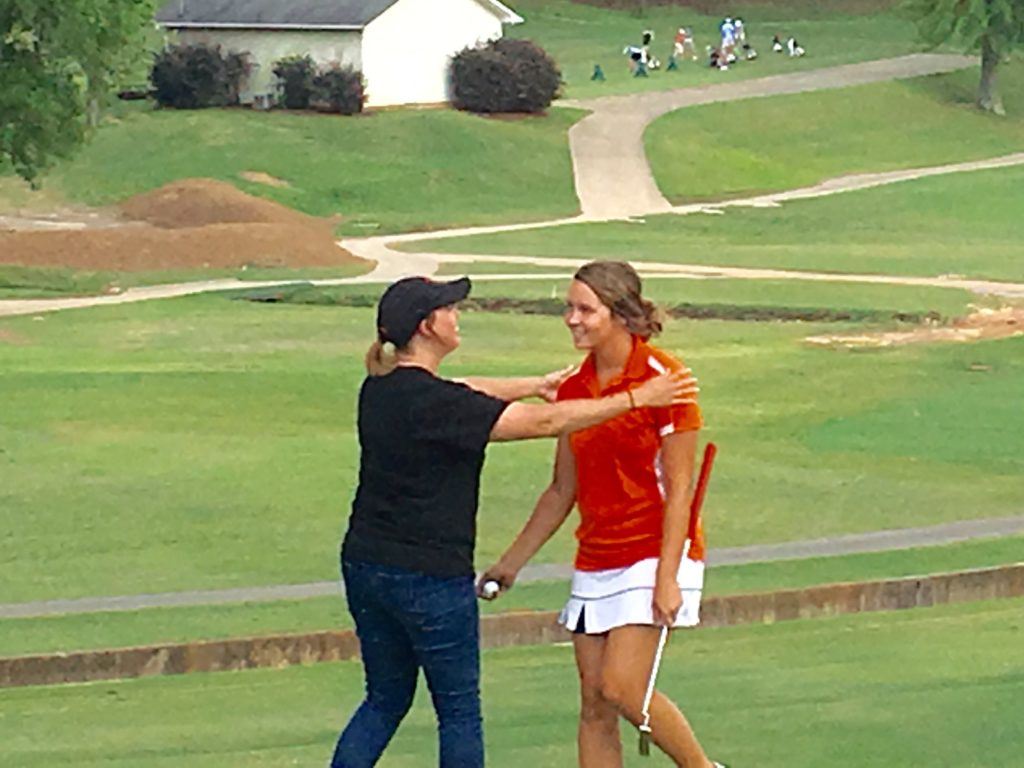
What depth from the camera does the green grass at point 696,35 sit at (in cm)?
7300

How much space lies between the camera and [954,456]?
65.6 feet

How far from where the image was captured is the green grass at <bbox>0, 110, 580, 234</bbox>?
50375mm

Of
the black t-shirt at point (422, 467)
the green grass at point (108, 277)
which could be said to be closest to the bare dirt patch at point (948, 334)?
the green grass at point (108, 277)

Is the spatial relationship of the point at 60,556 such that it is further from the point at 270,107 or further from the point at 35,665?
the point at 270,107

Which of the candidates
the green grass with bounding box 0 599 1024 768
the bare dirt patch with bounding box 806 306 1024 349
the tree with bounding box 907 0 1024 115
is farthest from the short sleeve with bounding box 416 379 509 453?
the tree with bounding box 907 0 1024 115

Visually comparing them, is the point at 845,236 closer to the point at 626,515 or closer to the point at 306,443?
the point at 306,443

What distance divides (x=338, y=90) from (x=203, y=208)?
476 inches

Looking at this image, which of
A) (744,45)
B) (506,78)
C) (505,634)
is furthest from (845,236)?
(505,634)

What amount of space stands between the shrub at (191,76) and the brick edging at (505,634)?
46107 millimetres

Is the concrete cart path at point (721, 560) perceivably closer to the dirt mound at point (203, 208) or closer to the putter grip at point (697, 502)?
the putter grip at point (697, 502)

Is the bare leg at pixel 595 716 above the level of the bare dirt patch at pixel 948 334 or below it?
above

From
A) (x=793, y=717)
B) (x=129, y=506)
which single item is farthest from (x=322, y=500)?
(x=793, y=717)

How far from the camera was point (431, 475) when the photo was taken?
6.82 m

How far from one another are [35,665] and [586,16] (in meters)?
81.6
